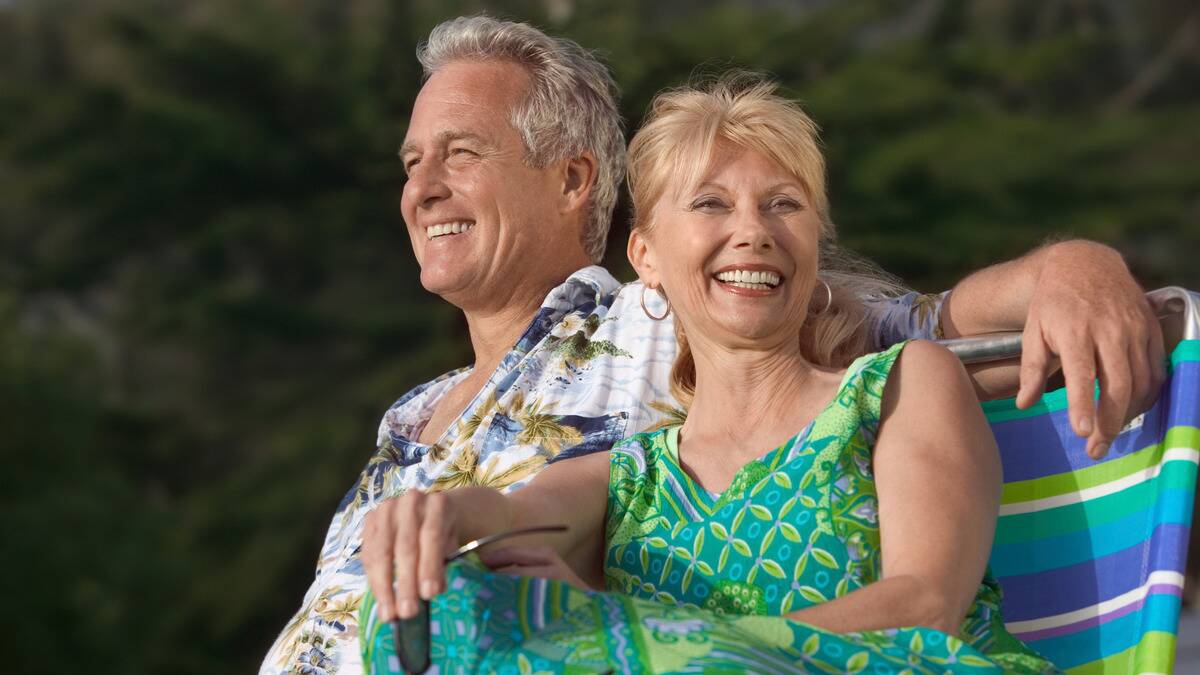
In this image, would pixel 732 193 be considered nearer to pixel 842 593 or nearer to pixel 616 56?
pixel 842 593

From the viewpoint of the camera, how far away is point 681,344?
2416 mm

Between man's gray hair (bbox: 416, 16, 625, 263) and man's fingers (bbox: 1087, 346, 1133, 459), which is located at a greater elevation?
man's gray hair (bbox: 416, 16, 625, 263)

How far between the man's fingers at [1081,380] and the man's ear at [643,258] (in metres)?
0.64

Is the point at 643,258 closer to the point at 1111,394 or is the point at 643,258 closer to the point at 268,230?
the point at 1111,394

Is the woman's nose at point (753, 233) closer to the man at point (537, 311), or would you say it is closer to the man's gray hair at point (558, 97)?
the man at point (537, 311)

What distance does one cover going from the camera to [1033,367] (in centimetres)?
195

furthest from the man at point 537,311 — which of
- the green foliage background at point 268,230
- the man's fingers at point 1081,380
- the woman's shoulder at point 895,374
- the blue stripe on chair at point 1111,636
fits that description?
the green foliage background at point 268,230

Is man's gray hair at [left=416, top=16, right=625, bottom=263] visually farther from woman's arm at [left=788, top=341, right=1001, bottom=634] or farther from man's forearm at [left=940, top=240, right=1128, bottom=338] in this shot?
woman's arm at [left=788, top=341, right=1001, bottom=634]

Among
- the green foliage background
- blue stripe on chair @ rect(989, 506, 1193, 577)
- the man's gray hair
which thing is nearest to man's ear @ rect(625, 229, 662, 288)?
blue stripe on chair @ rect(989, 506, 1193, 577)

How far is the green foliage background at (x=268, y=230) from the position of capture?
10820mm

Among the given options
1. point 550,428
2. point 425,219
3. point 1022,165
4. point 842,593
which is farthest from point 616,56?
point 842,593

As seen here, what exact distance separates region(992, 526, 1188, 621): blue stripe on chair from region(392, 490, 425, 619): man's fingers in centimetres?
92

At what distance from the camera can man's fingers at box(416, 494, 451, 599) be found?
1.65 meters

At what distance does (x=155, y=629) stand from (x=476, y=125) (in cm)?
921
